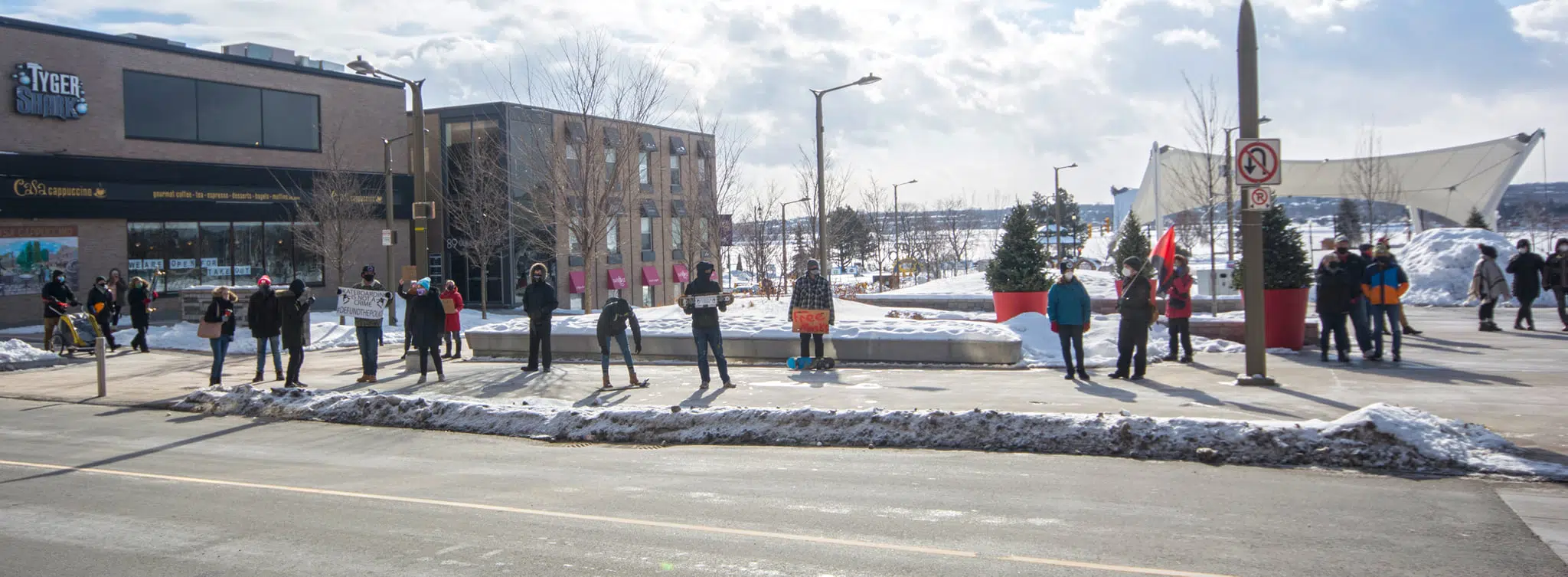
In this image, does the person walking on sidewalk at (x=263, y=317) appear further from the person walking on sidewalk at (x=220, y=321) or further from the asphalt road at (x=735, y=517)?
the asphalt road at (x=735, y=517)

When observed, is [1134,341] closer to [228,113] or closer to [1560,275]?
[1560,275]

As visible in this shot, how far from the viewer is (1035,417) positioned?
30.5ft

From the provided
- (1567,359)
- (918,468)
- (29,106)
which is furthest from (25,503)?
(29,106)

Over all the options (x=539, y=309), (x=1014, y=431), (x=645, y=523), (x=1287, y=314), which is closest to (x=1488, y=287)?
(x=1287, y=314)

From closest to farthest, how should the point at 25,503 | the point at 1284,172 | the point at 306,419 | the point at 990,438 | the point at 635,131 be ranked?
the point at 25,503 < the point at 990,438 < the point at 306,419 < the point at 635,131 < the point at 1284,172

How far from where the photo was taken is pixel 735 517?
660 centimetres

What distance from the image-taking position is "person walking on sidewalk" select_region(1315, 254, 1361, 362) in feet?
43.0

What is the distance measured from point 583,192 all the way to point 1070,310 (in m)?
13.3

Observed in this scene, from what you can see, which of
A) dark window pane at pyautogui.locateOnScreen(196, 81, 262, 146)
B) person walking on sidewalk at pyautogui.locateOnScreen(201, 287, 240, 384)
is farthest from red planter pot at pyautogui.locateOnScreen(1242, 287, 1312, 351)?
dark window pane at pyautogui.locateOnScreen(196, 81, 262, 146)

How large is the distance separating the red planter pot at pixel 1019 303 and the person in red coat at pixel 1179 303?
5260 mm

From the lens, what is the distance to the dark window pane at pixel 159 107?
32.4 m

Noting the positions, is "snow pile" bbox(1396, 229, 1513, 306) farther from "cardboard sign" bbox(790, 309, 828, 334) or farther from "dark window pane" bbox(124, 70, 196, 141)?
"dark window pane" bbox(124, 70, 196, 141)

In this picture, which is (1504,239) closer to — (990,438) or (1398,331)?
(1398,331)

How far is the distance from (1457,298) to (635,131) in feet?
74.4
